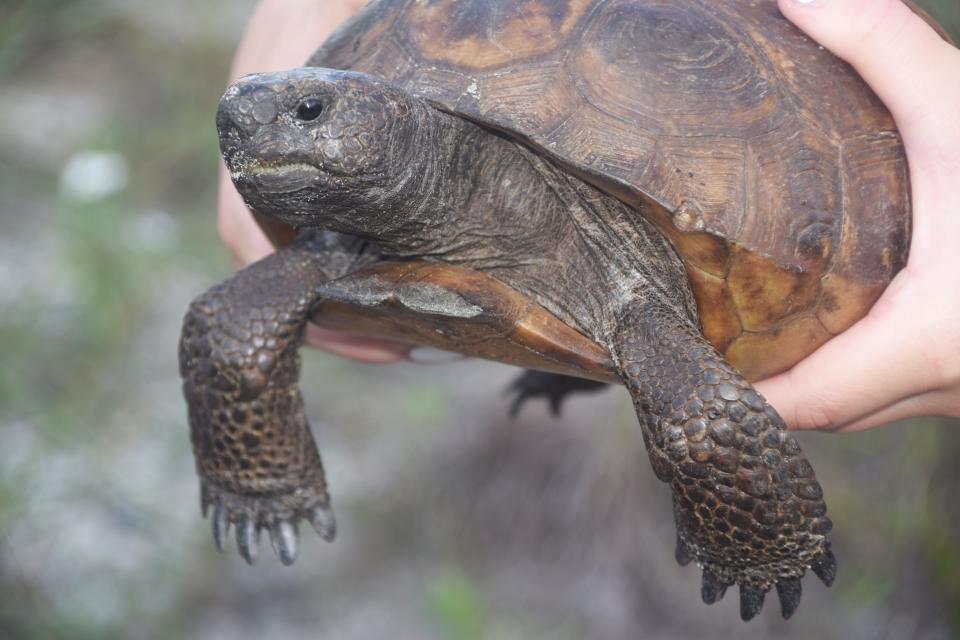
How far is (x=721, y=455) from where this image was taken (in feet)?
5.70

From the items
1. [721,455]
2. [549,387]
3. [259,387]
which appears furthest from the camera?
[549,387]

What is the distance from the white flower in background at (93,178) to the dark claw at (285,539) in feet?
9.52

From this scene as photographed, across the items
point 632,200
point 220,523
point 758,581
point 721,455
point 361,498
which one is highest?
point 632,200

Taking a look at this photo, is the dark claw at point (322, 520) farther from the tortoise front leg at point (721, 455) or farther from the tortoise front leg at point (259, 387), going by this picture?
the tortoise front leg at point (721, 455)

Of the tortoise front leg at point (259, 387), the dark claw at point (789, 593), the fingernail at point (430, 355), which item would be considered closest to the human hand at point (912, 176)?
the dark claw at point (789, 593)

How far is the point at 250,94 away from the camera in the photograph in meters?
1.57

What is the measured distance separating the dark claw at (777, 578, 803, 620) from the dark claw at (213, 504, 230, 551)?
1337mm

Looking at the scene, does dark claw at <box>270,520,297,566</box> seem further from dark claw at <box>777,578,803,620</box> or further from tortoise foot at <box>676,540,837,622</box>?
dark claw at <box>777,578,803,620</box>

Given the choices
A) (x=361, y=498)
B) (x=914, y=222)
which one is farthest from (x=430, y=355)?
(x=361, y=498)

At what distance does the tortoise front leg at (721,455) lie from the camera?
1.74m

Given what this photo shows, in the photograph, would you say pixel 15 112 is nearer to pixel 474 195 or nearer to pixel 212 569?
pixel 212 569

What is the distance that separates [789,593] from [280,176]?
1.32 m

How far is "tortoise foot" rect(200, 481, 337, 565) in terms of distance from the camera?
90.0 inches

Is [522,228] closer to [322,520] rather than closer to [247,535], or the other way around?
[322,520]
